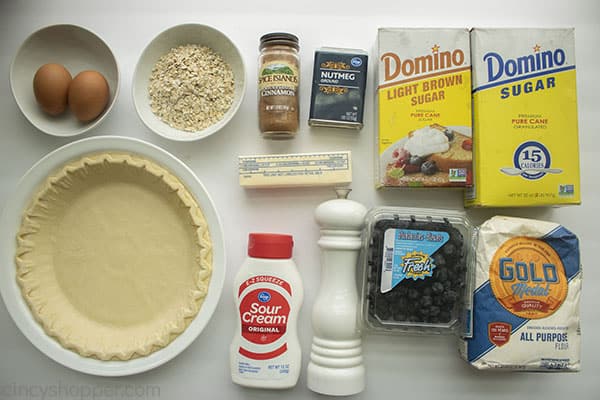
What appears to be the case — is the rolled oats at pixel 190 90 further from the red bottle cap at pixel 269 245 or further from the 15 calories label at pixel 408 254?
the 15 calories label at pixel 408 254

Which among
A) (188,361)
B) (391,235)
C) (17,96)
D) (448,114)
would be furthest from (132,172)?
(448,114)

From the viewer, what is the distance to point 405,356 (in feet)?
3.24

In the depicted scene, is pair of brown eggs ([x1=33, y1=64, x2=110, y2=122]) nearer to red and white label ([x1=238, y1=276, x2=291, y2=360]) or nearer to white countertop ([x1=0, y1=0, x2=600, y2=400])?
white countertop ([x1=0, y1=0, x2=600, y2=400])

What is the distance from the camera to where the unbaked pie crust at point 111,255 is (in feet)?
3.10

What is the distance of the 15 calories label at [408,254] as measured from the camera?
91 cm

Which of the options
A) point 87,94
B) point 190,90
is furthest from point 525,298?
point 87,94

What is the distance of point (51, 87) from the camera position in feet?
3.11

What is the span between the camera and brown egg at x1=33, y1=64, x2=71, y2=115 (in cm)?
95

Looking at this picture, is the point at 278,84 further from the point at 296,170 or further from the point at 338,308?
the point at 338,308

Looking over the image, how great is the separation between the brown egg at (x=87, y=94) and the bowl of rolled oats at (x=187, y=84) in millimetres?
62

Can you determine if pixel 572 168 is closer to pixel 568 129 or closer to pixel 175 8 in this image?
pixel 568 129

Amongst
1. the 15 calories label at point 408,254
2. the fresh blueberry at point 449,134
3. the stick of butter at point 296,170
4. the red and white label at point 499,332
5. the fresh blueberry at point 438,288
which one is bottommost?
the red and white label at point 499,332

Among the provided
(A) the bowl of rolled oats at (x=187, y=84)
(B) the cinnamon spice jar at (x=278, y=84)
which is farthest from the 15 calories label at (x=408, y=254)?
(A) the bowl of rolled oats at (x=187, y=84)

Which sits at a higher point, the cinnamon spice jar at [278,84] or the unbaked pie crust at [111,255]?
the cinnamon spice jar at [278,84]
